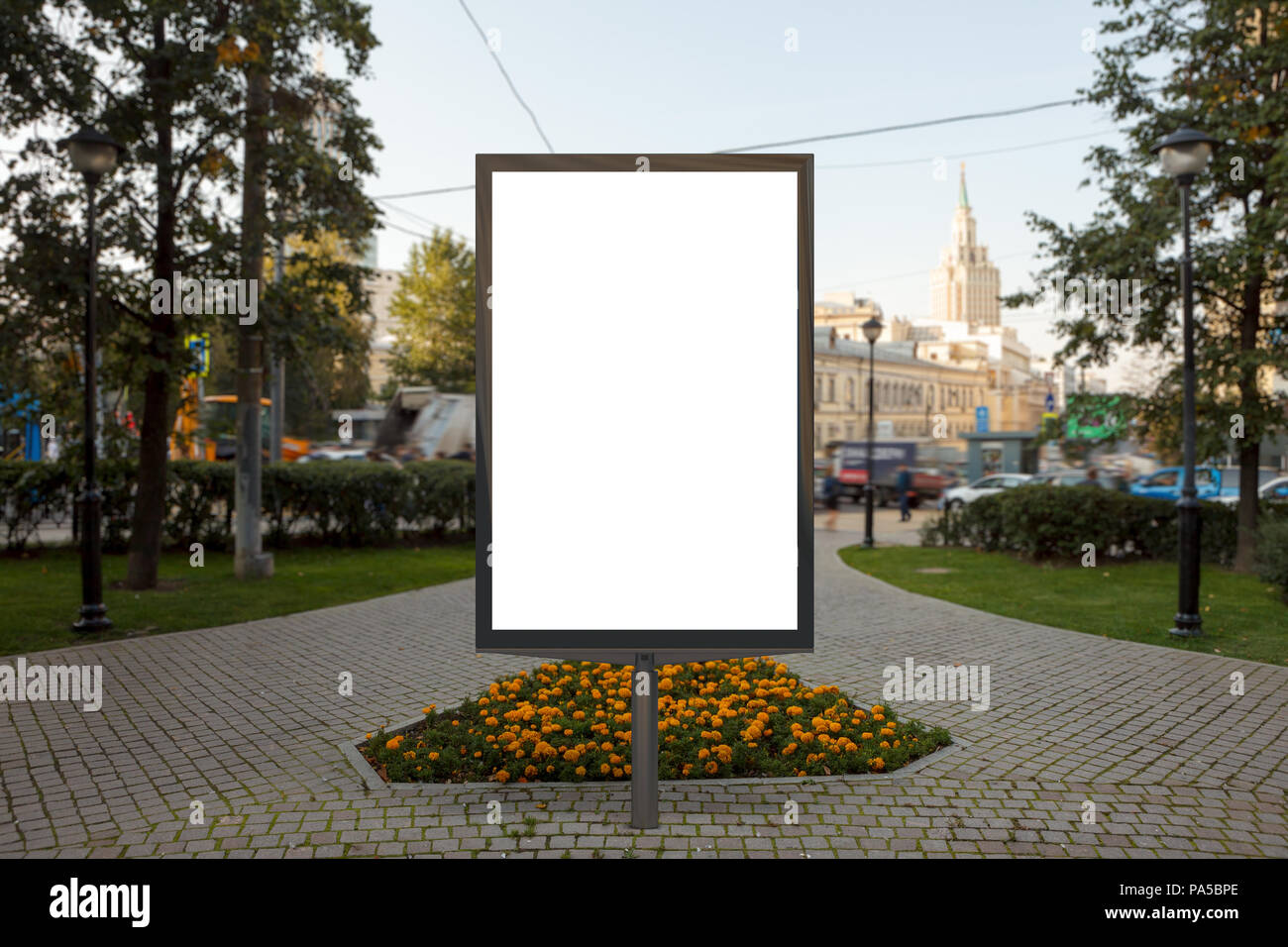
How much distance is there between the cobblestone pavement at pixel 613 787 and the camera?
4.20 meters

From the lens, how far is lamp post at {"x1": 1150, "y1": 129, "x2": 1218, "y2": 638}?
8.97 meters

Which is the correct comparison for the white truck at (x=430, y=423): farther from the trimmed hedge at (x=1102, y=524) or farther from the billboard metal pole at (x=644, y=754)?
the billboard metal pole at (x=644, y=754)

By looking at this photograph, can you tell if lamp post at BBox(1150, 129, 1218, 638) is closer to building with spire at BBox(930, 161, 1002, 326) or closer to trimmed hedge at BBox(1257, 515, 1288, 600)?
trimmed hedge at BBox(1257, 515, 1288, 600)

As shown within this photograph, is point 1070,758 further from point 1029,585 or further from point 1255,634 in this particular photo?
point 1029,585

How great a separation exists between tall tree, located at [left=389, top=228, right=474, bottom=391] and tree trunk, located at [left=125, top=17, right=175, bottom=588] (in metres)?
31.4

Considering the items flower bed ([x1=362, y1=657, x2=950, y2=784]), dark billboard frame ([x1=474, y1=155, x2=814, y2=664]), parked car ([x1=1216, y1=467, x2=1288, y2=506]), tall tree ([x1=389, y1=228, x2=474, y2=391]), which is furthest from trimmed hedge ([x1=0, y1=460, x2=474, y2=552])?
tall tree ([x1=389, y1=228, x2=474, y2=391])

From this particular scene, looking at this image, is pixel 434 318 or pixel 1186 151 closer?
pixel 1186 151

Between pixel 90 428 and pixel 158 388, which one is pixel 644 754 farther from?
pixel 158 388

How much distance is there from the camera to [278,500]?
1562cm

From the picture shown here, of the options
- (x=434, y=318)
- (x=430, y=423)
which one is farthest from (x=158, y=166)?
(x=434, y=318)

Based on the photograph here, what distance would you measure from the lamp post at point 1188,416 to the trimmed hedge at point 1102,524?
5381 mm

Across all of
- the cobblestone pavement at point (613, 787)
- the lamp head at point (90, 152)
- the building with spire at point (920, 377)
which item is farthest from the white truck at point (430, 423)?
the cobblestone pavement at point (613, 787)

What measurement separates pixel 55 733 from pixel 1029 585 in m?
10.9

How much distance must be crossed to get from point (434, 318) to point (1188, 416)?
128ft
